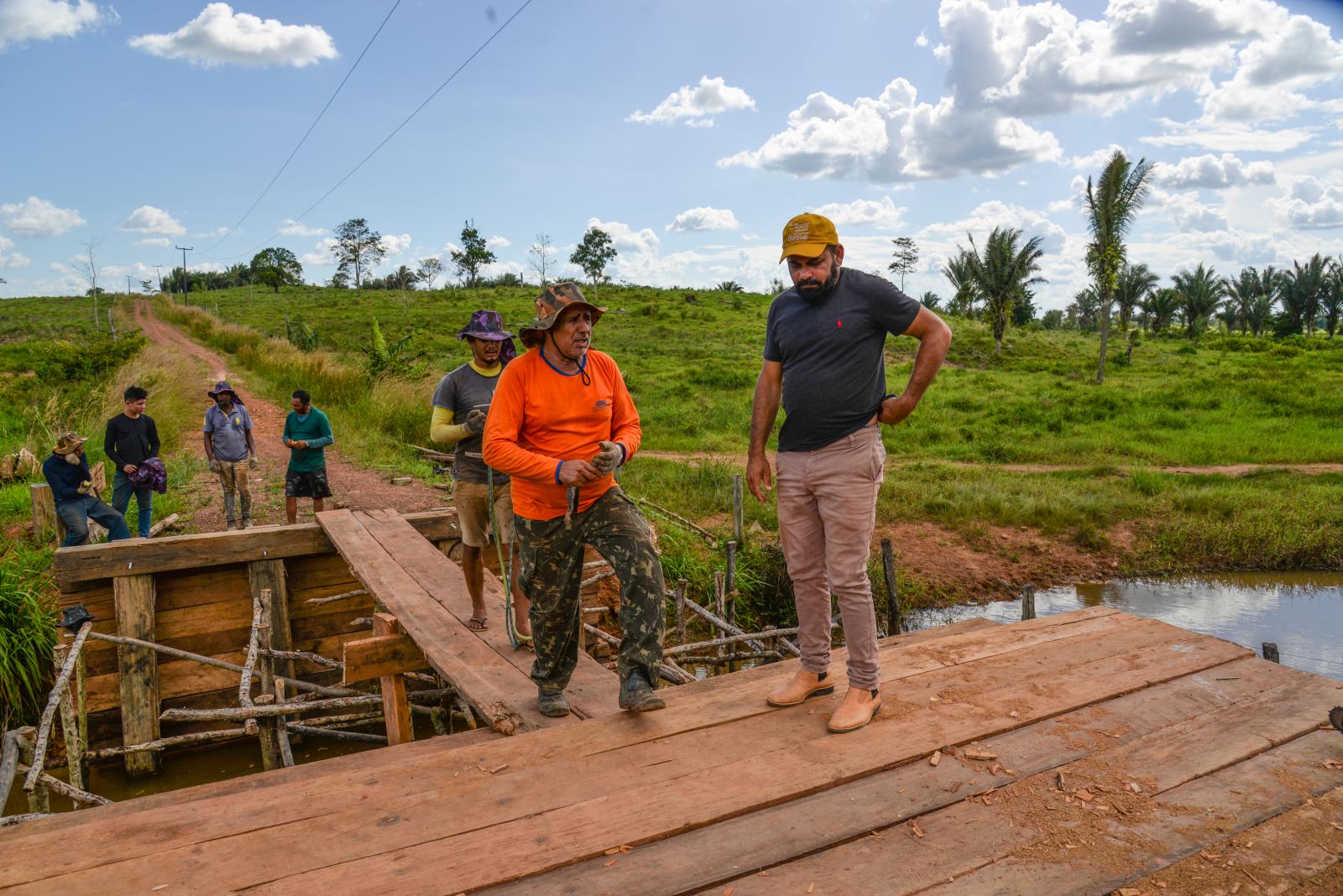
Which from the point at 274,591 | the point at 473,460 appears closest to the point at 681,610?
the point at 473,460

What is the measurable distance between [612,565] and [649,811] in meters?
0.95

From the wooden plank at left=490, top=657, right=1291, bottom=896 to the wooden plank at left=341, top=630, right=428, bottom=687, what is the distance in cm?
188

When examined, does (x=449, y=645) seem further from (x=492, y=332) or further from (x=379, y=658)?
(x=492, y=332)

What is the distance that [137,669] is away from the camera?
6500 millimetres

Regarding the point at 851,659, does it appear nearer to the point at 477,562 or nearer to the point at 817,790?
the point at 817,790

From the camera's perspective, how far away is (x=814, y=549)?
3336 millimetres

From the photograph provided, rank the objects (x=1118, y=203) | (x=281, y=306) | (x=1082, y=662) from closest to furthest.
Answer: (x=1082, y=662) < (x=1118, y=203) < (x=281, y=306)

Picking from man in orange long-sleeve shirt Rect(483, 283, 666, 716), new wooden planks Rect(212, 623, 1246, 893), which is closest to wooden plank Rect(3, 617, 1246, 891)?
new wooden planks Rect(212, 623, 1246, 893)

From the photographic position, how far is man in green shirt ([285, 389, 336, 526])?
8.42 m

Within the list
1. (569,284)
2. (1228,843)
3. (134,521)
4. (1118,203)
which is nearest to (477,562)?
(569,284)

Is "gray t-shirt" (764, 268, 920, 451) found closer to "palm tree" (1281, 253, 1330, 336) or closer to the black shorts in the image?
the black shorts

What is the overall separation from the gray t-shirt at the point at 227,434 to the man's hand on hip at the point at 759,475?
7285mm

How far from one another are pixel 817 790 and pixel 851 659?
63cm

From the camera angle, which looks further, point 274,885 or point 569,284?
point 569,284
